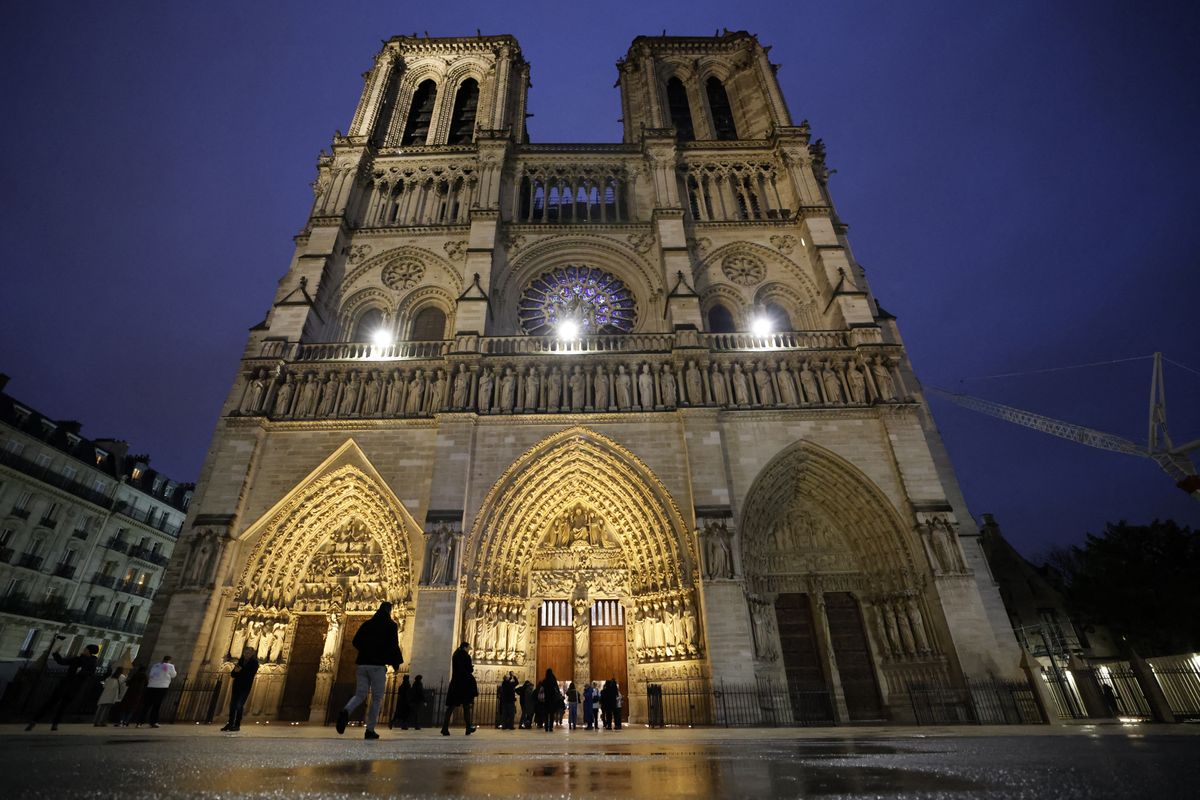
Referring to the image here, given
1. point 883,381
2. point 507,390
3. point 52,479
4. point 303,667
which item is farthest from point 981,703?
point 52,479

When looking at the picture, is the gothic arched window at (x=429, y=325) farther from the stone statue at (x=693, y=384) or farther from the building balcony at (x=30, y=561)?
the building balcony at (x=30, y=561)

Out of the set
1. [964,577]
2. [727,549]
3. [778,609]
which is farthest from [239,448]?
[964,577]

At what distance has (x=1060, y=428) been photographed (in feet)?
109

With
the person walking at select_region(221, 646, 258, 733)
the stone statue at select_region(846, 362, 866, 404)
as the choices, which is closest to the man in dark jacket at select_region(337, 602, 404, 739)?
the person walking at select_region(221, 646, 258, 733)

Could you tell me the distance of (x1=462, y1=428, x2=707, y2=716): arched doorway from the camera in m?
10.7

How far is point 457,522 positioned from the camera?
10758 millimetres

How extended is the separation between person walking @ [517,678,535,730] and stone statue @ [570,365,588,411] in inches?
224

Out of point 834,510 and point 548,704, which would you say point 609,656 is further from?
point 834,510

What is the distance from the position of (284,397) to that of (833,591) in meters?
13.2

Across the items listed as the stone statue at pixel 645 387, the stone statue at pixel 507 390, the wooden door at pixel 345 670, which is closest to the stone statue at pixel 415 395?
the stone statue at pixel 507 390

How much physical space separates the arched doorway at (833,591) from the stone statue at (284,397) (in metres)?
10.6

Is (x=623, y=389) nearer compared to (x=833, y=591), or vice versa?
(x=833, y=591)

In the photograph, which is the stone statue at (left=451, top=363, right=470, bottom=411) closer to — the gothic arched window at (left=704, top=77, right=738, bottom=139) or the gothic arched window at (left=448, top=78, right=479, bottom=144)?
the gothic arched window at (left=448, top=78, right=479, bottom=144)

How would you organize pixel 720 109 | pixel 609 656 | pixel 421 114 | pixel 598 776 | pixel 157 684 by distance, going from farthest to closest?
pixel 720 109
pixel 421 114
pixel 609 656
pixel 157 684
pixel 598 776
